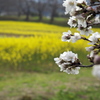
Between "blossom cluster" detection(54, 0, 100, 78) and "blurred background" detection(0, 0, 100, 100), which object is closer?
"blossom cluster" detection(54, 0, 100, 78)

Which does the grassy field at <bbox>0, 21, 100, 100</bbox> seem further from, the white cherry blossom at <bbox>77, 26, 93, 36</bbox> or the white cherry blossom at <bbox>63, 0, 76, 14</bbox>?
the white cherry blossom at <bbox>63, 0, 76, 14</bbox>

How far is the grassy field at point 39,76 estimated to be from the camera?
4.57 m

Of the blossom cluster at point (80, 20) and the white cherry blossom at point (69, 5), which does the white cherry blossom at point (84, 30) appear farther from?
the white cherry blossom at point (69, 5)

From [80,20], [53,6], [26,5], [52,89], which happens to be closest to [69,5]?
[80,20]

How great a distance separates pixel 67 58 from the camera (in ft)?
2.90

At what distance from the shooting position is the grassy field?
180 inches

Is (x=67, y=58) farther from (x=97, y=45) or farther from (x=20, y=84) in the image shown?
(x=20, y=84)

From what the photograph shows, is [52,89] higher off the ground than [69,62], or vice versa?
[69,62]

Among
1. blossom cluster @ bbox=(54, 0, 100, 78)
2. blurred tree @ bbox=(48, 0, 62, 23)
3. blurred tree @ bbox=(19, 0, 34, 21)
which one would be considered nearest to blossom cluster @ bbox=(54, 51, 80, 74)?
blossom cluster @ bbox=(54, 0, 100, 78)

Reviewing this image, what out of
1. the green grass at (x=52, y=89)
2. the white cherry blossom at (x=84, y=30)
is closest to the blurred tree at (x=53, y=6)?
the green grass at (x=52, y=89)

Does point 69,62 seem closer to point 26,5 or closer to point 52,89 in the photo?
point 52,89

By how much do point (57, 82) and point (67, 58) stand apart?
196 inches

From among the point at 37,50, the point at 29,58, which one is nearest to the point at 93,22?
the point at 29,58

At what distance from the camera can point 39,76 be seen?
669 cm
